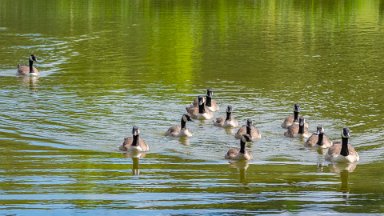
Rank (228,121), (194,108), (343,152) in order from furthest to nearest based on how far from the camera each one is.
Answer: (194,108), (228,121), (343,152)

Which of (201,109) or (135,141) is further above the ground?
(201,109)

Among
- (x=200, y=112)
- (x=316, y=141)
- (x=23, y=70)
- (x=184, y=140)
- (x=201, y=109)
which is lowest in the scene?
(x=184, y=140)

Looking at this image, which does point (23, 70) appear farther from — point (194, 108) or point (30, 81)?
point (194, 108)

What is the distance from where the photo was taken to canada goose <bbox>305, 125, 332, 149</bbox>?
80.9 feet

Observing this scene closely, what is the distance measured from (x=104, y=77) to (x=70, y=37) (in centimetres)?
1723

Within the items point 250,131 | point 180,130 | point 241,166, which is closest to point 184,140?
point 180,130

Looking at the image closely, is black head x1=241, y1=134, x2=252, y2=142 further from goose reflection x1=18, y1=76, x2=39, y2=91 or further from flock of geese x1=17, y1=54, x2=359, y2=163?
goose reflection x1=18, y1=76, x2=39, y2=91

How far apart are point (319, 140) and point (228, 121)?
3.52m

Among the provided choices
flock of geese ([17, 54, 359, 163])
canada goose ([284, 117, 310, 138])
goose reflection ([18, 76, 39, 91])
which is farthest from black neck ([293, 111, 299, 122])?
goose reflection ([18, 76, 39, 91])

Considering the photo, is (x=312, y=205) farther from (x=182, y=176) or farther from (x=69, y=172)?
(x=69, y=172)

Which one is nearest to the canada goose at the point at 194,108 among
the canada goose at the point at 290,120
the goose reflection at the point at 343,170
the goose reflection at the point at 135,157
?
the canada goose at the point at 290,120

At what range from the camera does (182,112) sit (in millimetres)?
29828

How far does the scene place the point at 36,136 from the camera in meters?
25.7

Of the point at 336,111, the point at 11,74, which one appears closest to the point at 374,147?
the point at 336,111
